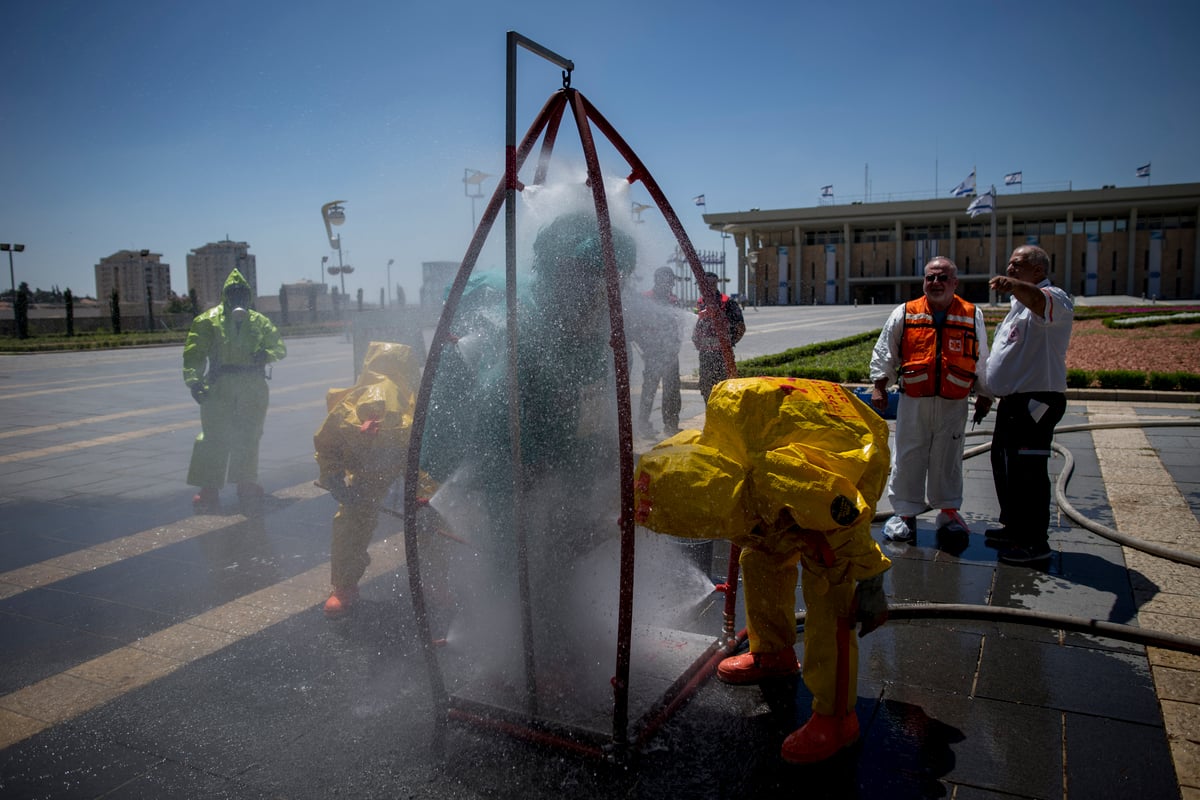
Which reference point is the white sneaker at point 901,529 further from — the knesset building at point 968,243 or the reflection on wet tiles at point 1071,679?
the knesset building at point 968,243

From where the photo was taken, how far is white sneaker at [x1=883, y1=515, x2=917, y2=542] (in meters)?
4.87

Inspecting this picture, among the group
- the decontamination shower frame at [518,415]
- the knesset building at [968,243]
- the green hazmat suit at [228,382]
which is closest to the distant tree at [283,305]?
the knesset building at [968,243]

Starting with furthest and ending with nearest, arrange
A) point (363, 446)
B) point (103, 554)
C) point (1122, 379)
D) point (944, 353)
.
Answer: point (1122, 379)
point (103, 554)
point (944, 353)
point (363, 446)

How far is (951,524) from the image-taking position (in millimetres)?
4902

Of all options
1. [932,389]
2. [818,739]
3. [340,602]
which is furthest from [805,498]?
[932,389]

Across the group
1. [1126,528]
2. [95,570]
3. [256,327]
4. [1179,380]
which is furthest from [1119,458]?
[95,570]

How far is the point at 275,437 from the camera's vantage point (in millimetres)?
9203

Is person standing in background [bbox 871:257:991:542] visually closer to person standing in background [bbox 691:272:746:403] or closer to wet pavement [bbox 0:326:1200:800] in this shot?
wet pavement [bbox 0:326:1200:800]

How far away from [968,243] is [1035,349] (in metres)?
65.3

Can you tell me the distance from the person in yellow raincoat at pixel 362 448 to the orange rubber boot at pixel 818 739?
212cm

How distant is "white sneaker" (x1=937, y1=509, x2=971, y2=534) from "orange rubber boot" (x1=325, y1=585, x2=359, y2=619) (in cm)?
343

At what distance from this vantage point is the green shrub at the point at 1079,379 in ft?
35.4

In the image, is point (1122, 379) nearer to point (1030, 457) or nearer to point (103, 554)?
point (1030, 457)

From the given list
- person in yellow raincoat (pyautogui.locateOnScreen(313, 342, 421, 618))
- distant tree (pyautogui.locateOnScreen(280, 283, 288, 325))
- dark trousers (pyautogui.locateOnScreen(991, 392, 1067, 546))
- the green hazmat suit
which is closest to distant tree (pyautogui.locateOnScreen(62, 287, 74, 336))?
distant tree (pyautogui.locateOnScreen(280, 283, 288, 325))
